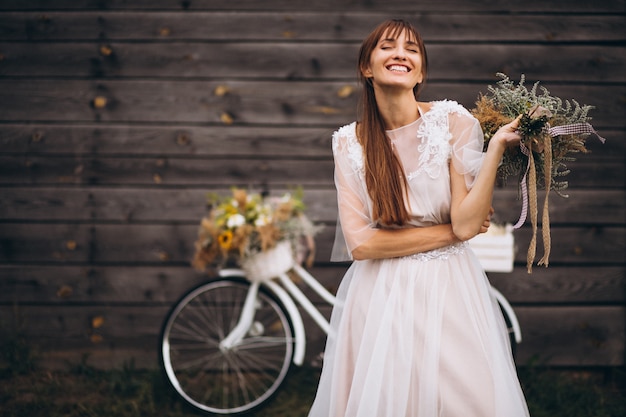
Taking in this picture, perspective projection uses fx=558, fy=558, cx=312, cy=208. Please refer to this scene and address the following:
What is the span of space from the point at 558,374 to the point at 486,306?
92.8 inches

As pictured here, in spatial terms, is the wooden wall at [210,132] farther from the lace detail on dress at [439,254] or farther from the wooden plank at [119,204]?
the lace detail on dress at [439,254]

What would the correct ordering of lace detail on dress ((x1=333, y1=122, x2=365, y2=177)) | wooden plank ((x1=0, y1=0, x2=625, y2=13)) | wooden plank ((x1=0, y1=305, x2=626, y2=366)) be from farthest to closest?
wooden plank ((x1=0, y1=305, x2=626, y2=366)), wooden plank ((x1=0, y1=0, x2=625, y2=13)), lace detail on dress ((x1=333, y1=122, x2=365, y2=177))

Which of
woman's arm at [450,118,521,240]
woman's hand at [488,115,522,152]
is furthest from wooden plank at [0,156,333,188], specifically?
woman's hand at [488,115,522,152]

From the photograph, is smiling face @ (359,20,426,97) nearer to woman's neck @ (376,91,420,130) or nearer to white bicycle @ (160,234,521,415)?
woman's neck @ (376,91,420,130)

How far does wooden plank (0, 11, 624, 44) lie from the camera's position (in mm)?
3814

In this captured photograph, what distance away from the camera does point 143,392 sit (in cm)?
357

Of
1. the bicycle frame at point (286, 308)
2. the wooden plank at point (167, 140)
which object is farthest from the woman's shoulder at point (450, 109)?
the wooden plank at point (167, 140)

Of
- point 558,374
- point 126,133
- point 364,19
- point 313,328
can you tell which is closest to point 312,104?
point 364,19

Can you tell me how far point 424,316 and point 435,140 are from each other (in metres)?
0.61

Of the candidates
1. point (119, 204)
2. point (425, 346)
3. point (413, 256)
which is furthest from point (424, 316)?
point (119, 204)

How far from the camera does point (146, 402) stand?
139 inches

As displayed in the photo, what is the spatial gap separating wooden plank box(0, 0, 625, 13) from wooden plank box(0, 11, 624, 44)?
0.03 metres

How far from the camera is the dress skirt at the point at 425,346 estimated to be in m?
1.83

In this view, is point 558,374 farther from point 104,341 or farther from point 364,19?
point 104,341
